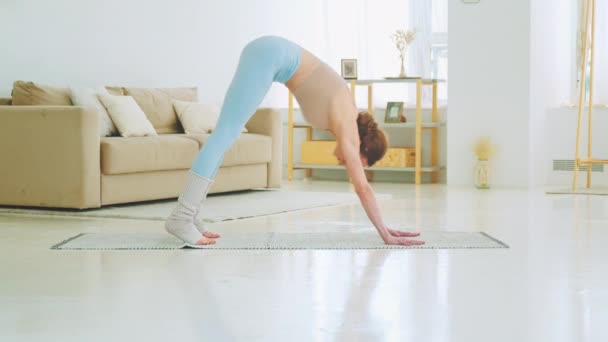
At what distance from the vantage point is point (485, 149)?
327 inches

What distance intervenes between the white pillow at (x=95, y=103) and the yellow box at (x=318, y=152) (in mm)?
2990

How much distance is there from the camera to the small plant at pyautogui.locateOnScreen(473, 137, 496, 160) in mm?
8273

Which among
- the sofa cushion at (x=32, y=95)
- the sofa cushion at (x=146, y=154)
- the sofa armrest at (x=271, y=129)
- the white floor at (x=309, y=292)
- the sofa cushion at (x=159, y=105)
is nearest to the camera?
the white floor at (x=309, y=292)

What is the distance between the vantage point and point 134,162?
609cm

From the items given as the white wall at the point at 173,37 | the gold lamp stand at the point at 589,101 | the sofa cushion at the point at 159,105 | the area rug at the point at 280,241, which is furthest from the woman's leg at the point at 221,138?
the gold lamp stand at the point at 589,101

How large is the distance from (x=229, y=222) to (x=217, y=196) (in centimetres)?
177

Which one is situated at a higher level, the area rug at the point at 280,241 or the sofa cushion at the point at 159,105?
the sofa cushion at the point at 159,105

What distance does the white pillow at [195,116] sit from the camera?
24.0 feet

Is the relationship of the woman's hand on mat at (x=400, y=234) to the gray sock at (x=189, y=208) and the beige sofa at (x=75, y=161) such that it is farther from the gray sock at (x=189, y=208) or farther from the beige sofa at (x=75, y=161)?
the beige sofa at (x=75, y=161)

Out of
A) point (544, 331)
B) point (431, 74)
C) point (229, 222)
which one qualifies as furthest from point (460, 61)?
point (544, 331)

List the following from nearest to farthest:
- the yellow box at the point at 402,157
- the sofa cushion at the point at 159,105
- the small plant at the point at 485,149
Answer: the sofa cushion at the point at 159,105, the small plant at the point at 485,149, the yellow box at the point at 402,157

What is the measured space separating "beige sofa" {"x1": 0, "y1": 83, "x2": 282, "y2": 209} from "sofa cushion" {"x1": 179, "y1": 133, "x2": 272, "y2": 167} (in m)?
0.38

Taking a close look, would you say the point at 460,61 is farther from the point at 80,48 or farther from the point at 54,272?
the point at 54,272

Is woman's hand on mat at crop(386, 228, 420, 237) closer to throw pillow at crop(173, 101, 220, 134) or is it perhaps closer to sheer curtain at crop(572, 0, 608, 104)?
throw pillow at crop(173, 101, 220, 134)
